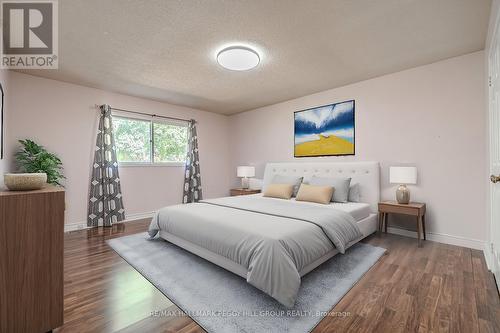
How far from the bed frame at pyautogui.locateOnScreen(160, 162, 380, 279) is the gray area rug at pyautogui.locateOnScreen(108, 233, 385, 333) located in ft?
0.36

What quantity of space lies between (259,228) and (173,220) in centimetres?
126

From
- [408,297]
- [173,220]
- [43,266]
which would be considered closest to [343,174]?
[408,297]

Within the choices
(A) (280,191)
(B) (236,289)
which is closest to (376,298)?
(B) (236,289)

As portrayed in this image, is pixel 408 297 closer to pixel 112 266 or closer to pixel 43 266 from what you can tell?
pixel 43 266

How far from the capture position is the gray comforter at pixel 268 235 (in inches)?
67.6

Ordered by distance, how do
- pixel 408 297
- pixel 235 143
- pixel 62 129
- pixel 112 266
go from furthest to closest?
pixel 235 143
pixel 62 129
pixel 112 266
pixel 408 297

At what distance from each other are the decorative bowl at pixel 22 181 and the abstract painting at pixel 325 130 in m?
3.95

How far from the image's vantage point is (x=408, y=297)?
6.00ft

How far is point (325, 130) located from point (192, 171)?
304 centimetres

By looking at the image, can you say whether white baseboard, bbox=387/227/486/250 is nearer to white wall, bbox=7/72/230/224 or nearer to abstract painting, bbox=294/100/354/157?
abstract painting, bbox=294/100/354/157

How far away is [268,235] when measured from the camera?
6.20 feet

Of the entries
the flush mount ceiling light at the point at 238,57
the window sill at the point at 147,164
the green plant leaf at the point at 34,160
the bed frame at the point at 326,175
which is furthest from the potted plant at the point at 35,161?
the flush mount ceiling light at the point at 238,57

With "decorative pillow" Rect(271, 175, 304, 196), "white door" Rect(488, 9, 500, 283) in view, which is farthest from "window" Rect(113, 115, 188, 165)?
"white door" Rect(488, 9, 500, 283)

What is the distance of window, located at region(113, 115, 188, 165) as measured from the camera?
446cm
